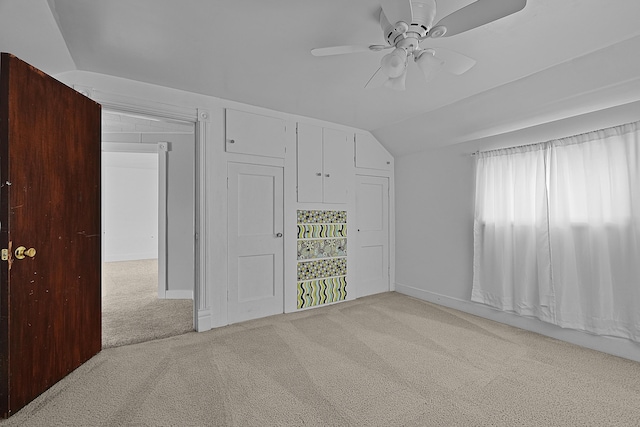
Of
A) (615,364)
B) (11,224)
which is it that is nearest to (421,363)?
(615,364)

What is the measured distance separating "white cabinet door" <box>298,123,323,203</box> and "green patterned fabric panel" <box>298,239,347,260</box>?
53 cm

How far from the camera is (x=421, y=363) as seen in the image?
2404mm

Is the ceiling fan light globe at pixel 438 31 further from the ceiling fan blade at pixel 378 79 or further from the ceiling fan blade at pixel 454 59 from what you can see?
the ceiling fan blade at pixel 378 79

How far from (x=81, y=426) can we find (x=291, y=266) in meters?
2.27

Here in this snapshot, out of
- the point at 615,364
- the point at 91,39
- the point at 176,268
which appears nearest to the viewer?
the point at 91,39

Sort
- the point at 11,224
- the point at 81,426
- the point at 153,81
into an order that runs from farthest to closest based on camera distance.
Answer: the point at 153,81
the point at 11,224
the point at 81,426

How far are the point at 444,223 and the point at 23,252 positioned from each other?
12.9 ft

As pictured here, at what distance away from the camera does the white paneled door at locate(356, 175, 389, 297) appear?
4352mm

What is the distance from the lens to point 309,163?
12.6ft

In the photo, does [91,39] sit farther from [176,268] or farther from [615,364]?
[615,364]

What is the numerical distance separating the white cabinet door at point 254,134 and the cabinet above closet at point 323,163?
0.30 metres

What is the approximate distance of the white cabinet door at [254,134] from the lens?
328cm

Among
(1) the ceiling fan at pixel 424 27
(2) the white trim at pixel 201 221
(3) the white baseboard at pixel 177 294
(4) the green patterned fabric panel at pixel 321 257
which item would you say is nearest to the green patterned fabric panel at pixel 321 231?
(4) the green patterned fabric panel at pixel 321 257

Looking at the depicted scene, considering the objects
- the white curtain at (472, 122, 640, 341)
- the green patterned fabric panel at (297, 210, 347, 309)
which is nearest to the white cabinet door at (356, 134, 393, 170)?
the green patterned fabric panel at (297, 210, 347, 309)
